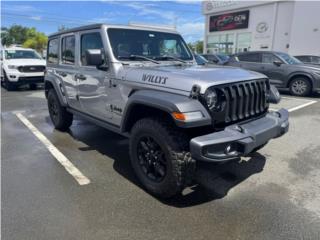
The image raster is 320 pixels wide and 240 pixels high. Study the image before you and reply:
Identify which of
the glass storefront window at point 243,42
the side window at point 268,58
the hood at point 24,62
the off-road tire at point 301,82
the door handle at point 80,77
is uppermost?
the glass storefront window at point 243,42

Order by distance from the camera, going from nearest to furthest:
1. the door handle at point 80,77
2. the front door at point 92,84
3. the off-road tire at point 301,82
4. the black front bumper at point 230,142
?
the black front bumper at point 230,142 → the front door at point 92,84 → the door handle at point 80,77 → the off-road tire at point 301,82

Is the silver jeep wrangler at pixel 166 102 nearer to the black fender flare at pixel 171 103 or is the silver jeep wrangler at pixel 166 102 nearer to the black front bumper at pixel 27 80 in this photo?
the black fender flare at pixel 171 103

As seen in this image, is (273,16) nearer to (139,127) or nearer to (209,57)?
(209,57)

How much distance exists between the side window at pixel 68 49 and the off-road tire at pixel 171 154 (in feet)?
7.97

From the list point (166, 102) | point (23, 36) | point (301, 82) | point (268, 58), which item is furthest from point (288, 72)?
point (23, 36)

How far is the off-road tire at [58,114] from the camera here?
18.1 ft

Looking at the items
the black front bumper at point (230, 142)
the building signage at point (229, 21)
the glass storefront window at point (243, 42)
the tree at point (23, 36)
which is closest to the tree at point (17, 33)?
the tree at point (23, 36)

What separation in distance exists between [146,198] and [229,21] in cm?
3328

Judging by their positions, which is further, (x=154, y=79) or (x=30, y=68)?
(x=30, y=68)

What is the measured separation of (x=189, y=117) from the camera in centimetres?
254

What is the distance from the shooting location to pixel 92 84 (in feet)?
13.6

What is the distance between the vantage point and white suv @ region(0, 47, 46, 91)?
Result: 11391 millimetres

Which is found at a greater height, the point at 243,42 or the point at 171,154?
the point at 243,42

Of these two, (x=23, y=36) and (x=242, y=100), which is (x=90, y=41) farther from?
(x=23, y=36)
